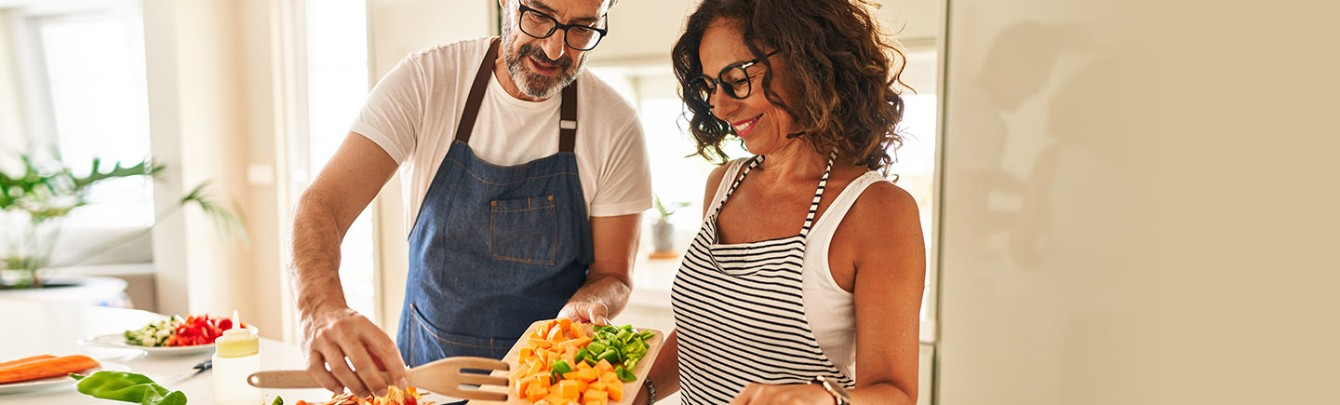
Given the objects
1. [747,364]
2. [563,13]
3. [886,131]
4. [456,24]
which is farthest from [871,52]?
[456,24]

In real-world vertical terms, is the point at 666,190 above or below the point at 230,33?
below

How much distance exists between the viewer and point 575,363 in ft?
3.78

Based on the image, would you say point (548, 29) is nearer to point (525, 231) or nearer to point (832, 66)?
point (525, 231)

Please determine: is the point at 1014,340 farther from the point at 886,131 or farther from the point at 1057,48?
the point at 886,131

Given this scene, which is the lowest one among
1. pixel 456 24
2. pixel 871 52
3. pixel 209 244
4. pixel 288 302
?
pixel 288 302

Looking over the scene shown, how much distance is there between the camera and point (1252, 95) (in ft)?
1.12

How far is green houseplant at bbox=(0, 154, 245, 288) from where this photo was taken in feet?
11.8

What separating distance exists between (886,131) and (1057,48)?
0.61 meters

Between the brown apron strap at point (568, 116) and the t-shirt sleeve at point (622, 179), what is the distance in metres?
0.09

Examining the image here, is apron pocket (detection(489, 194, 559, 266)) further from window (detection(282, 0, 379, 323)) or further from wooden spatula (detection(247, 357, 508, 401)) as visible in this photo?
window (detection(282, 0, 379, 323))

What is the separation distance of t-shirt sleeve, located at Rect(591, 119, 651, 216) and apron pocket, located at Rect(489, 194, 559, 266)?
0.36 feet

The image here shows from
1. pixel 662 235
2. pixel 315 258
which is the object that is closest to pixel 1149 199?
pixel 315 258

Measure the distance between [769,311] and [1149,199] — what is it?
77 centimetres

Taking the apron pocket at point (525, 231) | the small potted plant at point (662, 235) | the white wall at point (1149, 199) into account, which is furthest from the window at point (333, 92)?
the white wall at point (1149, 199)
